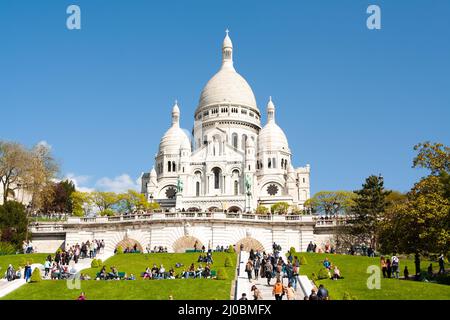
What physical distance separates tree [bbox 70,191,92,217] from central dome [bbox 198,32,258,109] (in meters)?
39.2

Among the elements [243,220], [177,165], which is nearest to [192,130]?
A: [177,165]

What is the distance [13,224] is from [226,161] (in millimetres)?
54753

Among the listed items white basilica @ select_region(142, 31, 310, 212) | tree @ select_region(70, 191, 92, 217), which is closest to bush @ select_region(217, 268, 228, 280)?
tree @ select_region(70, 191, 92, 217)

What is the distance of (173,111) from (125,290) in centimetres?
9270

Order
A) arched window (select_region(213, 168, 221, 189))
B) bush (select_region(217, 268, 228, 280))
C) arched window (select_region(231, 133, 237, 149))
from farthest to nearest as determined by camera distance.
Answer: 1. arched window (select_region(231, 133, 237, 149))
2. arched window (select_region(213, 168, 221, 189))
3. bush (select_region(217, 268, 228, 280))

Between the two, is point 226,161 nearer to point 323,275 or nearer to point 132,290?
point 323,275

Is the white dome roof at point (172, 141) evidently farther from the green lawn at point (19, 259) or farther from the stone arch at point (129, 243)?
the green lawn at point (19, 259)

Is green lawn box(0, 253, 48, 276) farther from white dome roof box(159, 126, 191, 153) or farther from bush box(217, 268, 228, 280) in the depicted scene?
white dome roof box(159, 126, 191, 153)

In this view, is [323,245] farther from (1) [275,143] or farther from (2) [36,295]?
(1) [275,143]

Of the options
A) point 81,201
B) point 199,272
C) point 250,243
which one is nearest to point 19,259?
point 199,272

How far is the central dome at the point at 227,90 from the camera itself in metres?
118

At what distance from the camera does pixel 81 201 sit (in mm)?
85500

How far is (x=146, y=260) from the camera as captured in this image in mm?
40438

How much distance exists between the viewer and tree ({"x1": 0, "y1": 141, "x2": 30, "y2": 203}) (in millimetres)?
64812
